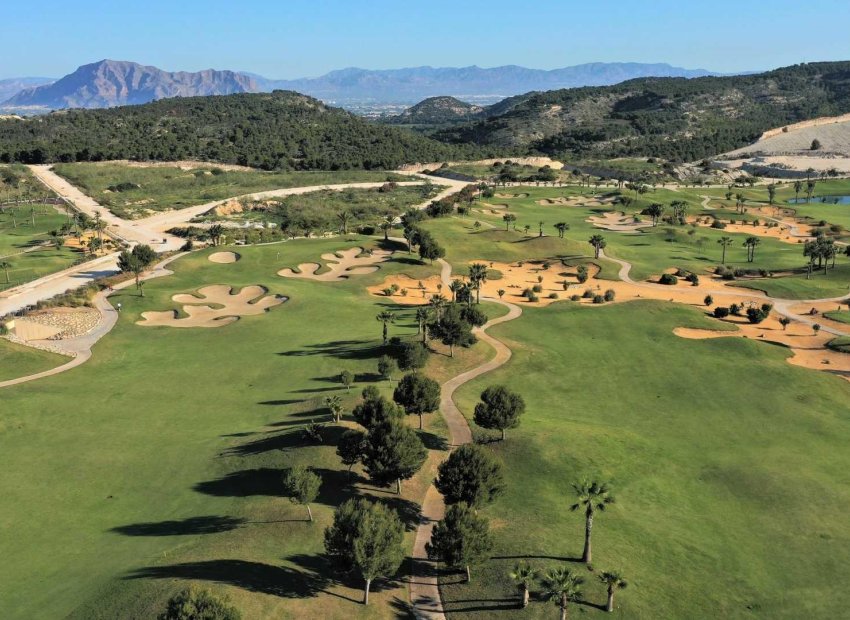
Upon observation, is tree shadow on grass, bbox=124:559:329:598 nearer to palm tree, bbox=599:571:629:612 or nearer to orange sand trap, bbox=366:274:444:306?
palm tree, bbox=599:571:629:612

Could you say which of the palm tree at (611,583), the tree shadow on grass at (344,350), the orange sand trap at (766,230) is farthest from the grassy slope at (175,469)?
the orange sand trap at (766,230)

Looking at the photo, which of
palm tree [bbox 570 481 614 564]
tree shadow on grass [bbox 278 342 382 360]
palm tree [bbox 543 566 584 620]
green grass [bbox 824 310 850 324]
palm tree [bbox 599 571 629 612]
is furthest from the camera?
green grass [bbox 824 310 850 324]

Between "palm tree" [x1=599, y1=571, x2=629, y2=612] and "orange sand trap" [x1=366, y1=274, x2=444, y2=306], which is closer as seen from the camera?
"palm tree" [x1=599, y1=571, x2=629, y2=612]

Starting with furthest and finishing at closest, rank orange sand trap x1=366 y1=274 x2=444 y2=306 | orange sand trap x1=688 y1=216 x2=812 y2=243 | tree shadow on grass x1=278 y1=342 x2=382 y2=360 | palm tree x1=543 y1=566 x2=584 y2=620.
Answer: orange sand trap x1=688 y1=216 x2=812 y2=243
orange sand trap x1=366 y1=274 x2=444 y2=306
tree shadow on grass x1=278 y1=342 x2=382 y2=360
palm tree x1=543 y1=566 x2=584 y2=620

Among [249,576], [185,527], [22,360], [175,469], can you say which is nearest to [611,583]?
[249,576]

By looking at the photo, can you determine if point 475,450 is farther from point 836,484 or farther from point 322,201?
point 322,201

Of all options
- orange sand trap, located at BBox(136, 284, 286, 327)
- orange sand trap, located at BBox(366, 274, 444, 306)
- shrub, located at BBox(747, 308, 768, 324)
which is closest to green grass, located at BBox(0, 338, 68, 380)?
orange sand trap, located at BBox(136, 284, 286, 327)

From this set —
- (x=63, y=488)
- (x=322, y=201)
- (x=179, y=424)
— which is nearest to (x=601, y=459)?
(x=179, y=424)
